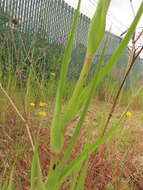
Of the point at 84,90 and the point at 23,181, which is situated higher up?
the point at 84,90

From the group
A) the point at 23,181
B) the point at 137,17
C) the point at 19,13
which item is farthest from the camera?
the point at 19,13

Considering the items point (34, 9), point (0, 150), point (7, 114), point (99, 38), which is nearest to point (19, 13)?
point (34, 9)

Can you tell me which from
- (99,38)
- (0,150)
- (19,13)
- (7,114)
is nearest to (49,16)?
(19,13)

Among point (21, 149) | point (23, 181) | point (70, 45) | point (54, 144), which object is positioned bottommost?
point (23, 181)

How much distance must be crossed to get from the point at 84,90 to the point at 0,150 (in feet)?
3.71

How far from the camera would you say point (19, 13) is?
463 cm

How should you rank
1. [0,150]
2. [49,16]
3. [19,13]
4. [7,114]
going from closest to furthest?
[0,150] → [7,114] → [19,13] → [49,16]

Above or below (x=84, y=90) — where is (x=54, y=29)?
above

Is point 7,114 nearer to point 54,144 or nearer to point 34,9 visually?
point 54,144

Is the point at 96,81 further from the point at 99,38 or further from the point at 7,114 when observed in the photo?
the point at 7,114

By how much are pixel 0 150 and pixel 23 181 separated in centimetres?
27

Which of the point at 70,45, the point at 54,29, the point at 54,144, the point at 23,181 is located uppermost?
the point at 54,29

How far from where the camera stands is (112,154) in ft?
4.36

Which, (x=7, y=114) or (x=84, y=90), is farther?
(x=7, y=114)
